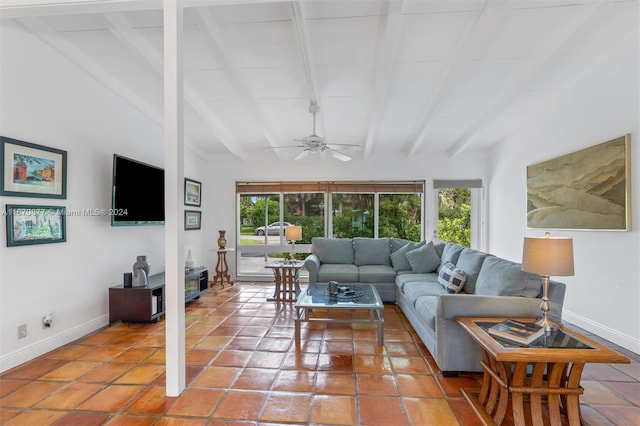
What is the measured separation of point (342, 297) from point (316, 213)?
298cm

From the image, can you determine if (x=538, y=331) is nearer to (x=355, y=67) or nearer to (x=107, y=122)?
(x=355, y=67)

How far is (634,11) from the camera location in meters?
2.55

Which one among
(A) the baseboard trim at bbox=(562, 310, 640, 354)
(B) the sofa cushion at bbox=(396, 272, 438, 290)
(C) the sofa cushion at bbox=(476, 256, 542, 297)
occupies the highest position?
(C) the sofa cushion at bbox=(476, 256, 542, 297)

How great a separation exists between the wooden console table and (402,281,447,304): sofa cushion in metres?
1.32

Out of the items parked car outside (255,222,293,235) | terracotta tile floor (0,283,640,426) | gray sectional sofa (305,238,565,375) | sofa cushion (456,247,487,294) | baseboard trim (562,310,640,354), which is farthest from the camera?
parked car outside (255,222,293,235)

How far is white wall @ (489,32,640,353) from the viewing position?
9.46ft

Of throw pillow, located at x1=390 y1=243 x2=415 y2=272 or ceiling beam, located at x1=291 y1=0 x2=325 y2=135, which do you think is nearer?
ceiling beam, located at x1=291 y1=0 x2=325 y2=135

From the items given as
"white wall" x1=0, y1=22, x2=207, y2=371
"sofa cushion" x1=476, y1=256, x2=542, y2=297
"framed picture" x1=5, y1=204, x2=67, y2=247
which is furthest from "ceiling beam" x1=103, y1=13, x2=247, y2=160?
"sofa cushion" x1=476, y1=256, x2=542, y2=297

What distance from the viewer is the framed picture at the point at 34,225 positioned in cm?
255

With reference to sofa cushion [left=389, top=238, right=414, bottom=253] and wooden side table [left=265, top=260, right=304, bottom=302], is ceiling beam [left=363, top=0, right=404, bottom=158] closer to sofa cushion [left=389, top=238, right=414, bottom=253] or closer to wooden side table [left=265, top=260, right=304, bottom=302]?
sofa cushion [left=389, top=238, right=414, bottom=253]

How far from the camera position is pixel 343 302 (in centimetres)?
316

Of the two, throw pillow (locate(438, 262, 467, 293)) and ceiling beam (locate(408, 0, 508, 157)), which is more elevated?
ceiling beam (locate(408, 0, 508, 157))

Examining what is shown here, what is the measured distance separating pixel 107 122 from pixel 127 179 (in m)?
0.69

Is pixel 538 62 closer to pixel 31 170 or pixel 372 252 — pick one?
pixel 372 252
